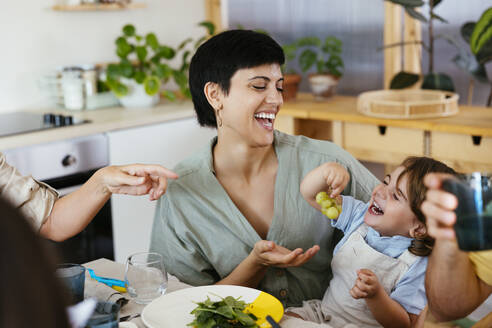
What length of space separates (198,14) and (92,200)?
2.81 meters

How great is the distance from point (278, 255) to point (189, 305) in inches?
A: 12.3

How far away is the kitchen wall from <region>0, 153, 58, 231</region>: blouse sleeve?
72.6 inches

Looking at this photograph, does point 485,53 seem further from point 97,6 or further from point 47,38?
point 47,38

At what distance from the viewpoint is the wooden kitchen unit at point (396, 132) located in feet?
8.91

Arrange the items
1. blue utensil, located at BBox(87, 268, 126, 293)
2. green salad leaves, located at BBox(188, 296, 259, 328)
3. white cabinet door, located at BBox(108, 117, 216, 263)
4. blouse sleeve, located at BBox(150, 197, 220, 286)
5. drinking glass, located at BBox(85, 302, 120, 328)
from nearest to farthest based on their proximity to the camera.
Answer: drinking glass, located at BBox(85, 302, 120, 328) < green salad leaves, located at BBox(188, 296, 259, 328) < blue utensil, located at BBox(87, 268, 126, 293) < blouse sleeve, located at BBox(150, 197, 220, 286) < white cabinet door, located at BBox(108, 117, 216, 263)

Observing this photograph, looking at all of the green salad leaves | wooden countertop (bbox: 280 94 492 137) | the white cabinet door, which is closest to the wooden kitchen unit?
wooden countertop (bbox: 280 94 492 137)

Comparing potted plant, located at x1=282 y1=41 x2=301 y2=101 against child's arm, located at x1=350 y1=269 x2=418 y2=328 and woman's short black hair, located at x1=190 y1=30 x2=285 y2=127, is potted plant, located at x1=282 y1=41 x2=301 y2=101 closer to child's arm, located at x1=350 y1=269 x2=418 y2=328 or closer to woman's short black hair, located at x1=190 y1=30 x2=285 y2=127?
woman's short black hair, located at x1=190 y1=30 x2=285 y2=127

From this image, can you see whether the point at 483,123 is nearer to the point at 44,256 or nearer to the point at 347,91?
the point at 347,91

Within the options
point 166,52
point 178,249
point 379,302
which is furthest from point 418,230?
point 166,52

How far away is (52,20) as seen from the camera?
3.50 metres

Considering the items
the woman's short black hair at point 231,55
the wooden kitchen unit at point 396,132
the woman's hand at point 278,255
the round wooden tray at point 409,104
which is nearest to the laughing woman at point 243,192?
the woman's short black hair at point 231,55

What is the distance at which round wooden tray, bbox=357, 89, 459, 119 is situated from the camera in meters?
2.89

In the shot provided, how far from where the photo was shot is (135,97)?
11.6 ft

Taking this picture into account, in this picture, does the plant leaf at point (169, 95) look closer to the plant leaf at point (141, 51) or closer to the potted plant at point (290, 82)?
the plant leaf at point (141, 51)
